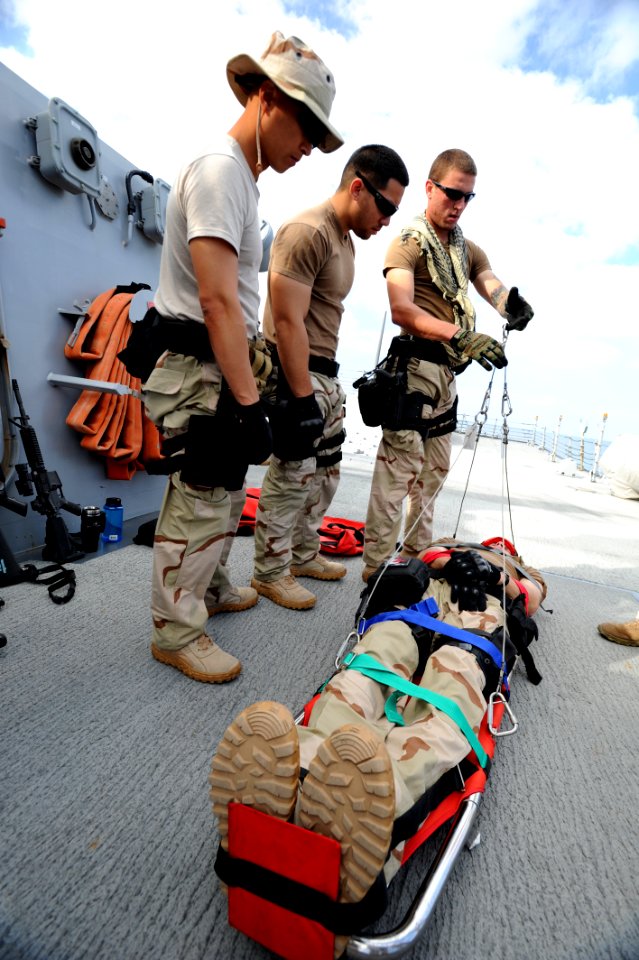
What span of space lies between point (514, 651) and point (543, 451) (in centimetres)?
1441

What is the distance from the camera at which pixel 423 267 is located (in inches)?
92.7

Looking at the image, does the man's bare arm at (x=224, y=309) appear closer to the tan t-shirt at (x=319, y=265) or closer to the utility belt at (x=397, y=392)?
the tan t-shirt at (x=319, y=265)

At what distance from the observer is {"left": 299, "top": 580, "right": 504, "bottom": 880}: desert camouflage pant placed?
0.99 m

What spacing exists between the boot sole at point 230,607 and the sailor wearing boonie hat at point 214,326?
1.29ft

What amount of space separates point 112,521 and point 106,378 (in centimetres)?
79

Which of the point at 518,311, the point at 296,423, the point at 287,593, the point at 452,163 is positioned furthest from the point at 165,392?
the point at 452,163

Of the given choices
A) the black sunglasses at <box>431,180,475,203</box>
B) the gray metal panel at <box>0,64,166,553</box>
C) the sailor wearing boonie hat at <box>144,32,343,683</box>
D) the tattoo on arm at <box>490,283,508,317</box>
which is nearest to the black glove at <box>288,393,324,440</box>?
the sailor wearing boonie hat at <box>144,32,343,683</box>

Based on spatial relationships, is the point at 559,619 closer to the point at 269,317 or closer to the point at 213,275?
the point at 269,317

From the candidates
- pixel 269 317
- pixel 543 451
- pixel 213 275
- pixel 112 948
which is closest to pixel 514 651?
pixel 112 948

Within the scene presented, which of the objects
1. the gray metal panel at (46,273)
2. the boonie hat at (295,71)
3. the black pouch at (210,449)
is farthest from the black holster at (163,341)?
the gray metal panel at (46,273)

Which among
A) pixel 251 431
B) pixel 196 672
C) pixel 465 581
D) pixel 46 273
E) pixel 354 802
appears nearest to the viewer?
pixel 354 802

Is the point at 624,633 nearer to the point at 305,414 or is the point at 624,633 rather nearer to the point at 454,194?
the point at 305,414

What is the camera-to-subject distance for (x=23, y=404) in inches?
96.2

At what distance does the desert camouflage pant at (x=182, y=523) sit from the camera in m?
1.53
